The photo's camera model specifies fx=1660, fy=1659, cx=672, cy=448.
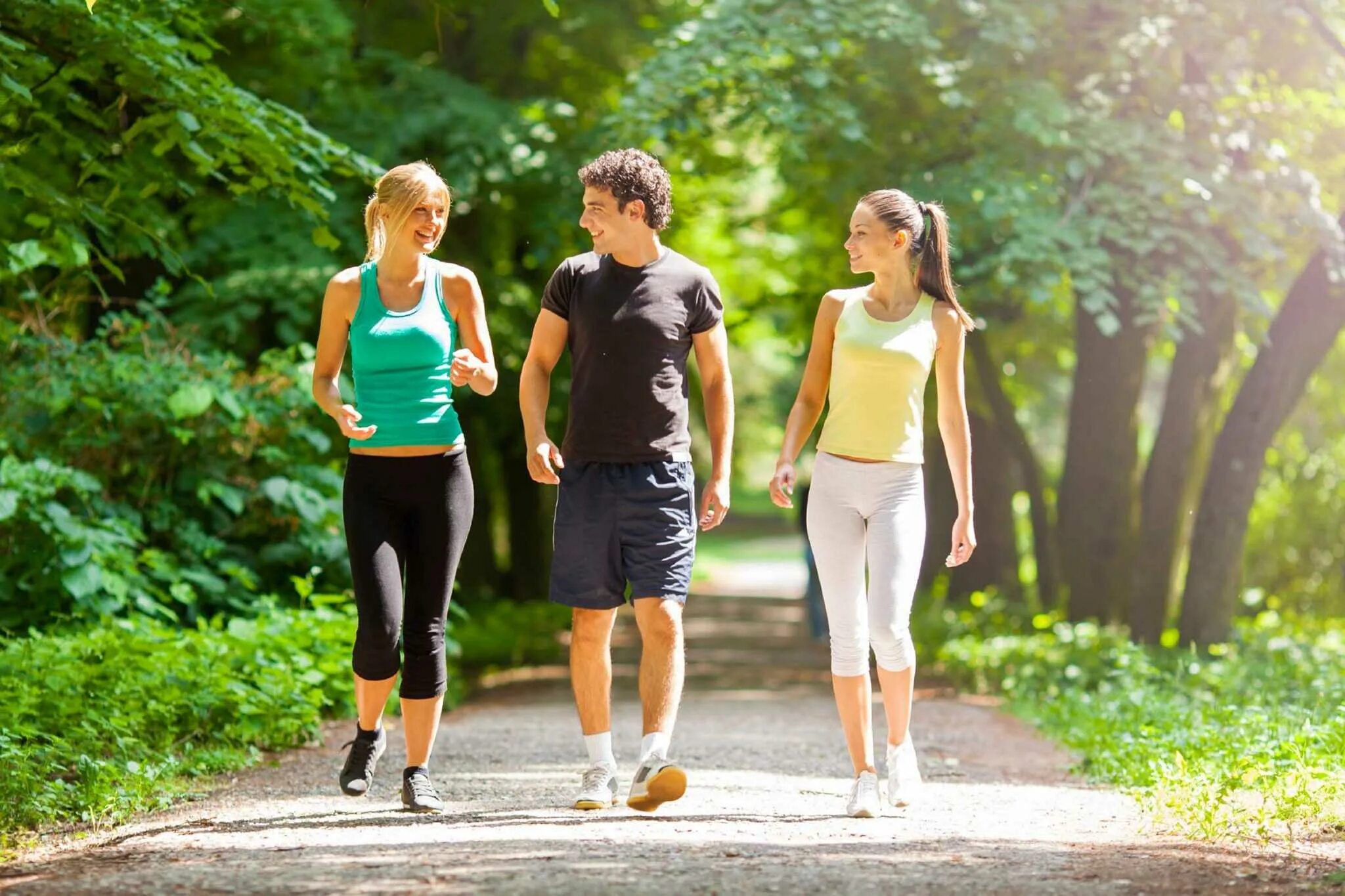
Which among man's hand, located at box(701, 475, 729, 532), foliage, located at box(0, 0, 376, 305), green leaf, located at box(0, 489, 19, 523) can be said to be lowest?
green leaf, located at box(0, 489, 19, 523)

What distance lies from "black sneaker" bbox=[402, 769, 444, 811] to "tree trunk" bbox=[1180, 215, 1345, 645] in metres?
8.25

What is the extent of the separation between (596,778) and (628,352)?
1507 millimetres

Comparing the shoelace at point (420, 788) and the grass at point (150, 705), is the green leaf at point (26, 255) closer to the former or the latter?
the grass at point (150, 705)

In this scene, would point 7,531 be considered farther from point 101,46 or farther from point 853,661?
point 853,661

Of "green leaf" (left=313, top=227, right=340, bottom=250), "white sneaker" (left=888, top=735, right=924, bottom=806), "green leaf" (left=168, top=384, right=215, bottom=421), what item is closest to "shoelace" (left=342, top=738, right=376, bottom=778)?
"white sneaker" (left=888, top=735, right=924, bottom=806)

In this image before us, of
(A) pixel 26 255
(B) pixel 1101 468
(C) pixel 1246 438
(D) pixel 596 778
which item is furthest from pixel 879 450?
(B) pixel 1101 468

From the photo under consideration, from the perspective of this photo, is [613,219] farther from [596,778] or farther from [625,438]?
[596,778]

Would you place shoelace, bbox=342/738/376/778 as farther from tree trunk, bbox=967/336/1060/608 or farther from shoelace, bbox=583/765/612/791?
tree trunk, bbox=967/336/1060/608

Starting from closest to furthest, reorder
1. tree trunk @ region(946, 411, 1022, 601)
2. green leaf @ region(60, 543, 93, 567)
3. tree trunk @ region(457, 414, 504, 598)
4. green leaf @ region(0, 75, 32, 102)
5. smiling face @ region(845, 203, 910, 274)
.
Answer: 1. smiling face @ region(845, 203, 910, 274)
2. green leaf @ region(0, 75, 32, 102)
3. green leaf @ region(60, 543, 93, 567)
4. tree trunk @ region(946, 411, 1022, 601)
5. tree trunk @ region(457, 414, 504, 598)

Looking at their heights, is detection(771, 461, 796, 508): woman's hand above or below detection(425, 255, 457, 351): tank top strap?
below

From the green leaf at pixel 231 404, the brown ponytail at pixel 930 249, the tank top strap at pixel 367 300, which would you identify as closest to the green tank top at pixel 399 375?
the tank top strap at pixel 367 300

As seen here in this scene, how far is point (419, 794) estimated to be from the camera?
18.9 feet

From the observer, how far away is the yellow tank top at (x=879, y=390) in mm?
5914

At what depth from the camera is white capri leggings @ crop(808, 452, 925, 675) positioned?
5906mm
